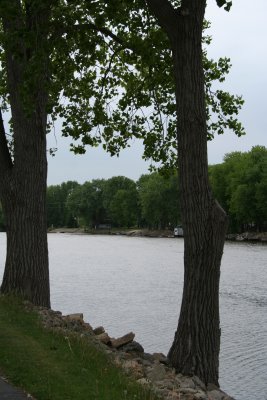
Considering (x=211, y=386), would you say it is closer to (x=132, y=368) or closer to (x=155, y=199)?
(x=132, y=368)

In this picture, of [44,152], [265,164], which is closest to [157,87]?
[44,152]

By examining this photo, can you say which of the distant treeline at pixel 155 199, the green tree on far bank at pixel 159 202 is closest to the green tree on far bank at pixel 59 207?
the distant treeline at pixel 155 199

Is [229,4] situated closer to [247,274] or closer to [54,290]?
[54,290]

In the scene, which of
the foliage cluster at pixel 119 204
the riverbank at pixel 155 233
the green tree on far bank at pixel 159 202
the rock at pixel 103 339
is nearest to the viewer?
the rock at pixel 103 339

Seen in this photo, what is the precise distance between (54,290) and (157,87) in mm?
16472

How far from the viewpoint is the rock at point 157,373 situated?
9461 millimetres

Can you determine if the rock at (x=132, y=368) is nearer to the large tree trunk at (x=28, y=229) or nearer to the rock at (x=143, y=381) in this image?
the rock at (x=143, y=381)

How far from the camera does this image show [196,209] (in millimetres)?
9797

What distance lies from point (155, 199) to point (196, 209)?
12189 cm

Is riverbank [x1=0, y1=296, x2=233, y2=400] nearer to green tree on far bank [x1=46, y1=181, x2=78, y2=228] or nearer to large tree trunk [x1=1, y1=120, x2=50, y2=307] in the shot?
large tree trunk [x1=1, y1=120, x2=50, y2=307]

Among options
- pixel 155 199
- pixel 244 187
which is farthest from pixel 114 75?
pixel 155 199

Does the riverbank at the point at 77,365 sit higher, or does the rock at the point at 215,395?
the riverbank at the point at 77,365

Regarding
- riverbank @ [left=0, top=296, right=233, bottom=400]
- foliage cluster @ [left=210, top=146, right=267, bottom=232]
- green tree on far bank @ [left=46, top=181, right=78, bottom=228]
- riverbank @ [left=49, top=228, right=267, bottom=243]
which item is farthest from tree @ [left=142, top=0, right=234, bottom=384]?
green tree on far bank @ [left=46, top=181, right=78, bottom=228]

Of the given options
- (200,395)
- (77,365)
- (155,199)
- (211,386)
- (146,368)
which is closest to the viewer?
(77,365)
